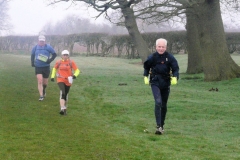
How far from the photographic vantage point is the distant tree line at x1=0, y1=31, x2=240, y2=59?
3988 centimetres

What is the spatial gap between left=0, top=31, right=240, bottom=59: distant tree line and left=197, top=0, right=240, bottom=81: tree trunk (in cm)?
1890

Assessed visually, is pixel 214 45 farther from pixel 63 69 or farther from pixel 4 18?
pixel 4 18

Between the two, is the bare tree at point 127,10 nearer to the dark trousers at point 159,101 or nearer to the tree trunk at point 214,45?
the tree trunk at point 214,45

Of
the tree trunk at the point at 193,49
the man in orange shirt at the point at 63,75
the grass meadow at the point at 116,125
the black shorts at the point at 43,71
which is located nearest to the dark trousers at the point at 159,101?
the grass meadow at the point at 116,125

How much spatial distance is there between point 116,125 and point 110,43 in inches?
1411

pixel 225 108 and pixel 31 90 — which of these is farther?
pixel 31 90

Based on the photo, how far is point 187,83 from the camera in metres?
19.6

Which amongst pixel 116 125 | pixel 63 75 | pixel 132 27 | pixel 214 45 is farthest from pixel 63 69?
pixel 132 27

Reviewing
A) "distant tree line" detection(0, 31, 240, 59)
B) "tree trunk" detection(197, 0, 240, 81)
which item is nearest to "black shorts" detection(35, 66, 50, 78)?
"tree trunk" detection(197, 0, 240, 81)

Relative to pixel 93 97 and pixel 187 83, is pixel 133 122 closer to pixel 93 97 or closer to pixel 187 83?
pixel 93 97

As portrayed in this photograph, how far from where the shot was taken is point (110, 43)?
149 feet

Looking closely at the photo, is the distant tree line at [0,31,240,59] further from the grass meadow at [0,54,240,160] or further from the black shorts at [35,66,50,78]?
the black shorts at [35,66,50,78]

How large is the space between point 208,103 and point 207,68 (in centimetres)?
708

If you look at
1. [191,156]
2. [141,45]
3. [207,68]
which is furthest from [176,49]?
[191,156]
